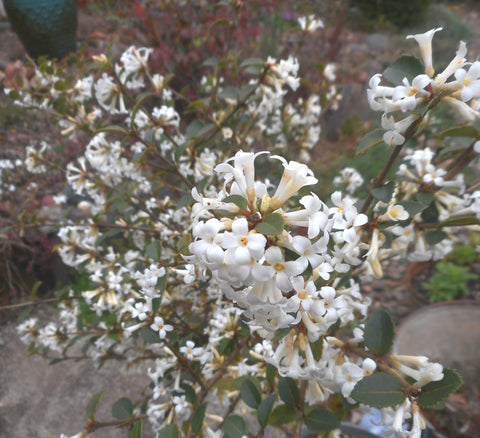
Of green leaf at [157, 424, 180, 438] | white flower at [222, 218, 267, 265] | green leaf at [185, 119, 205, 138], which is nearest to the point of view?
white flower at [222, 218, 267, 265]

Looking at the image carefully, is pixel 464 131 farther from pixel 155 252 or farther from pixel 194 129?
pixel 194 129

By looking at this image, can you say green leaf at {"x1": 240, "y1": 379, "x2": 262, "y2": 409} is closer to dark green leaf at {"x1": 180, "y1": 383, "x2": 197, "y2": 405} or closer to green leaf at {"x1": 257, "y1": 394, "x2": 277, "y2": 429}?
green leaf at {"x1": 257, "y1": 394, "x2": 277, "y2": 429}

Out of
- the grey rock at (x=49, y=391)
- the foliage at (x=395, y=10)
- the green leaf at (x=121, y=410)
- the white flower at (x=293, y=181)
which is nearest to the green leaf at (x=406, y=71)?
the white flower at (x=293, y=181)

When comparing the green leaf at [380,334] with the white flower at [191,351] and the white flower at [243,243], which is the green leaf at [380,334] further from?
the white flower at [191,351]

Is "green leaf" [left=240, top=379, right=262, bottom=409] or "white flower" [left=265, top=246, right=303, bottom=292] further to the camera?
"green leaf" [left=240, top=379, right=262, bottom=409]

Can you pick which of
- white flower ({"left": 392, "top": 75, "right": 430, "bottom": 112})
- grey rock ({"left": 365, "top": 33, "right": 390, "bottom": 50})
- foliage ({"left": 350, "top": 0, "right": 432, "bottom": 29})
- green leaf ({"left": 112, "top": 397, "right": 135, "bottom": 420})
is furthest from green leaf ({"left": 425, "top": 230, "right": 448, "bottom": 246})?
foliage ({"left": 350, "top": 0, "right": 432, "bottom": 29})

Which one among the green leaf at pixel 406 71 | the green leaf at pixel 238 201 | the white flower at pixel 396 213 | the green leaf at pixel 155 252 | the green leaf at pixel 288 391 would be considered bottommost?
the green leaf at pixel 288 391

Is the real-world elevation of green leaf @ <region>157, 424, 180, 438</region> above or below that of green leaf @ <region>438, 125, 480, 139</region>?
below
